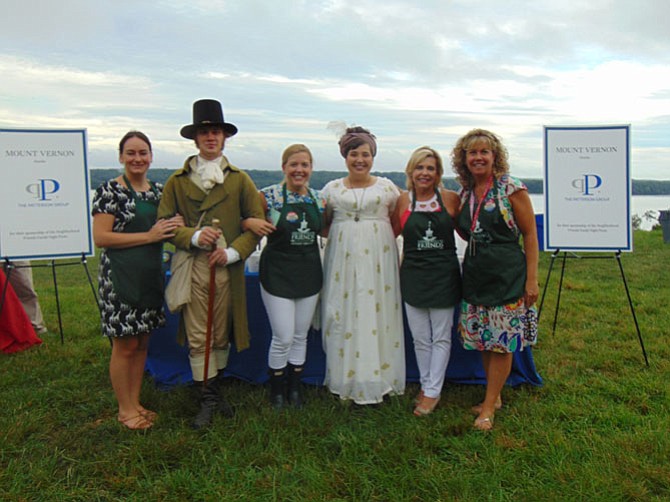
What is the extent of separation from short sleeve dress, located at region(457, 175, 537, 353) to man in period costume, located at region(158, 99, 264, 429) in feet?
3.87

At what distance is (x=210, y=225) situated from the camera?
111 inches

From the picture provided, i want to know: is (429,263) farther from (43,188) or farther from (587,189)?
(43,188)

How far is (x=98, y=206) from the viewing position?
2672 millimetres

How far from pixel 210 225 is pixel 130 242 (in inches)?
15.9

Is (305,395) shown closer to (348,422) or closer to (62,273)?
(348,422)

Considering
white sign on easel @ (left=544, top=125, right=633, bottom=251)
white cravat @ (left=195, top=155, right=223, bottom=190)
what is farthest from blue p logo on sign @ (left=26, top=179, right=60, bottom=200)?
white sign on easel @ (left=544, top=125, right=633, bottom=251)

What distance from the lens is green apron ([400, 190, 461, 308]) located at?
2.94 m

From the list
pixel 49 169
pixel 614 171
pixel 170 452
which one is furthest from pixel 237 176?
pixel 614 171

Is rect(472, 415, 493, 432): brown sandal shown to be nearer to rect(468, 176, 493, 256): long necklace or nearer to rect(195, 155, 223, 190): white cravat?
rect(468, 176, 493, 256): long necklace

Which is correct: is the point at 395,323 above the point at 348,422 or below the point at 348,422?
above

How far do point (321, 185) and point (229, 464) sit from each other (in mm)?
1660

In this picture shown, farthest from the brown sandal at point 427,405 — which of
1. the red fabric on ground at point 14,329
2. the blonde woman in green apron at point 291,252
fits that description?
the red fabric on ground at point 14,329

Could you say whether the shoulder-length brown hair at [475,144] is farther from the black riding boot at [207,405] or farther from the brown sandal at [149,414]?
the brown sandal at [149,414]

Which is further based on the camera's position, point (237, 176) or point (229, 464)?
point (237, 176)
